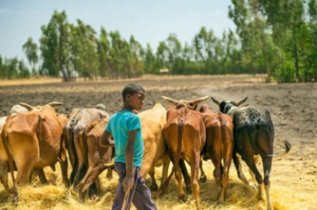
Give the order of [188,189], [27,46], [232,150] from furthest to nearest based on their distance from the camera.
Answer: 1. [27,46]
2. [188,189]
3. [232,150]

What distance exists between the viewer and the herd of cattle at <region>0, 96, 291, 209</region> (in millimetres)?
6859

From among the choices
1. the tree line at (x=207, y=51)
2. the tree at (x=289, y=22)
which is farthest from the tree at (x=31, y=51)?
the tree at (x=289, y=22)

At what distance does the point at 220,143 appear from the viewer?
23.4 feet

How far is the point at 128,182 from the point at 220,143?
265 centimetres

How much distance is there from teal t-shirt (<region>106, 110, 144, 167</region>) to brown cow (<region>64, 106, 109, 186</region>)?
2.41 meters

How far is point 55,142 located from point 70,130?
1.63 ft

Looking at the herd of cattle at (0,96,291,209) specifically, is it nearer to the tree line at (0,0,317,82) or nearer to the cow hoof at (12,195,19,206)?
the cow hoof at (12,195,19,206)

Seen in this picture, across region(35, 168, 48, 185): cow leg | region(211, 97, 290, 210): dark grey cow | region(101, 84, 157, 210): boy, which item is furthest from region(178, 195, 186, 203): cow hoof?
region(35, 168, 48, 185): cow leg

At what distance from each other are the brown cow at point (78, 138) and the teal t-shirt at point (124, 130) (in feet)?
7.91

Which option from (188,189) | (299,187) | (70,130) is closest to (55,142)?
(70,130)

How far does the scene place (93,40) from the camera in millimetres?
93000

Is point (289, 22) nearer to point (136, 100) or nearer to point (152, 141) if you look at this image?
point (152, 141)

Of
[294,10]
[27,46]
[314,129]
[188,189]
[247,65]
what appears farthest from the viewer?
[27,46]

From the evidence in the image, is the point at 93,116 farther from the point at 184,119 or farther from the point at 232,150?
the point at 232,150
